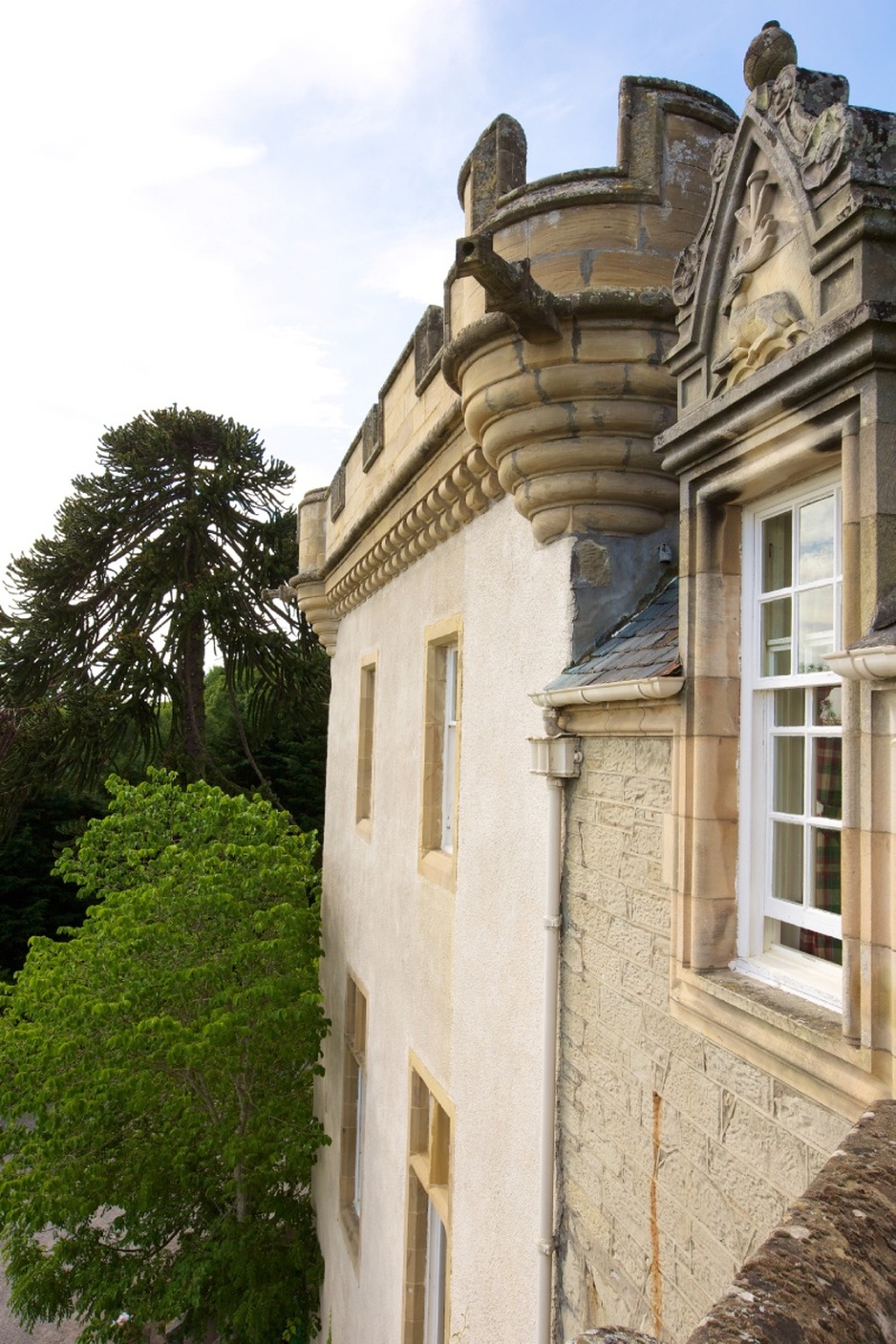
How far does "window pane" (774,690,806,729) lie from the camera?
293cm

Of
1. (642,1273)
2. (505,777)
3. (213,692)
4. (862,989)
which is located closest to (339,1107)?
(505,777)

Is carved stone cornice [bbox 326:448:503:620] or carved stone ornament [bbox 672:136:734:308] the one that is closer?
carved stone ornament [bbox 672:136:734:308]

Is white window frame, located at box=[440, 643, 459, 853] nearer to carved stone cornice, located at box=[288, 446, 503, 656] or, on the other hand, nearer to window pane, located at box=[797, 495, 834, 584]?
carved stone cornice, located at box=[288, 446, 503, 656]

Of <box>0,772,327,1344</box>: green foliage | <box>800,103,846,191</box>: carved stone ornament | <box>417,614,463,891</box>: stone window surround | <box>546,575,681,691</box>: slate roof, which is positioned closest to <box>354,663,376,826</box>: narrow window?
<box>0,772,327,1344</box>: green foliage

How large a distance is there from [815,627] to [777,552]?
1.25 feet

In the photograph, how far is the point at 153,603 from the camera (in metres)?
17.2

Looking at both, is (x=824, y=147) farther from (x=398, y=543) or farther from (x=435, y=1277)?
(x=435, y=1277)

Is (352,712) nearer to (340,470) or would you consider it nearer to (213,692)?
(340,470)

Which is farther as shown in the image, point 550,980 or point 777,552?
point 550,980

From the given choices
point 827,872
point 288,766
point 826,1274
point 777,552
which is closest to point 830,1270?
point 826,1274

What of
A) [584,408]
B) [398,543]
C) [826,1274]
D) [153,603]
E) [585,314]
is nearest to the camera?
[826,1274]

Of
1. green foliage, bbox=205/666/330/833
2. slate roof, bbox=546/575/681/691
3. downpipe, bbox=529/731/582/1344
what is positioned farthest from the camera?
green foliage, bbox=205/666/330/833

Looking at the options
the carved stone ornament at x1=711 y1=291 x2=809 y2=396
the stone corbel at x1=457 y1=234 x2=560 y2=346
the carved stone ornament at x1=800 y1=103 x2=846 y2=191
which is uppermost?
the stone corbel at x1=457 y1=234 x2=560 y2=346

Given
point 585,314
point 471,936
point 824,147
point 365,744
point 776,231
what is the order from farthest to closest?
point 365,744, point 471,936, point 585,314, point 776,231, point 824,147
